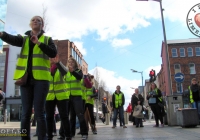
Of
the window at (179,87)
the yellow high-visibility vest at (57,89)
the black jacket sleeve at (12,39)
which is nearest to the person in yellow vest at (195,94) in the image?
the yellow high-visibility vest at (57,89)

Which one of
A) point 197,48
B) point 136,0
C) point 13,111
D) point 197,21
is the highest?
point 197,48

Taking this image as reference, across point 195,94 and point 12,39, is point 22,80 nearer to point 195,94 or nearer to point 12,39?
point 12,39

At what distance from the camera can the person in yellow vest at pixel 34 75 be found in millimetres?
3639

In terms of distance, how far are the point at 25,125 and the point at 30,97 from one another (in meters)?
0.42

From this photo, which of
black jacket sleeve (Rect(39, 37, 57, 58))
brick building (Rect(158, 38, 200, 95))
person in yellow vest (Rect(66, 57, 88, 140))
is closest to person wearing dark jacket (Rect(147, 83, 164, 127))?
person in yellow vest (Rect(66, 57, 88, 140))

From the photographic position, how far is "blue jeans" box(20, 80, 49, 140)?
3.62 meters

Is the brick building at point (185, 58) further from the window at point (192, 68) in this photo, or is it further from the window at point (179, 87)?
the window at point (179, 87)

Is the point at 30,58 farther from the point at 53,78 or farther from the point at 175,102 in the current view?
the point at 175,102

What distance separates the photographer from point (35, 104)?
12.0ft

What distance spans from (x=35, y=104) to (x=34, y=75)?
44cm

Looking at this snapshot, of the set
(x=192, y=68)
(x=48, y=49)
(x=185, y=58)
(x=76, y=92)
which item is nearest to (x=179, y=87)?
(x=192, y=68)

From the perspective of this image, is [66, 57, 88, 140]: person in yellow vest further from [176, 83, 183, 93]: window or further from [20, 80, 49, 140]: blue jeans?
[176, 83, 183, 93]: window

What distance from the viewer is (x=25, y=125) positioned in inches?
142

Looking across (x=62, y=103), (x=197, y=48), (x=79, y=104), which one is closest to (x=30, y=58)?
(x=62, y=103)
